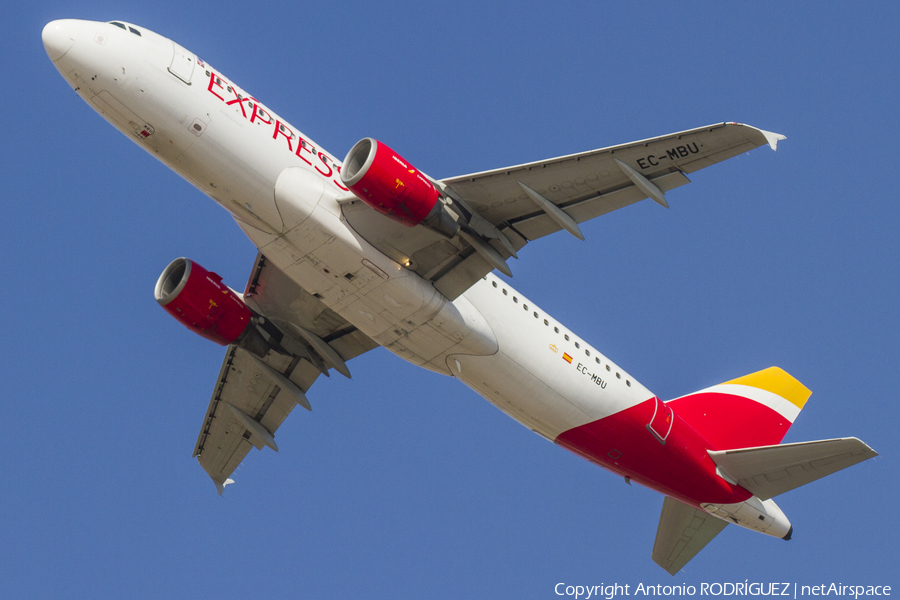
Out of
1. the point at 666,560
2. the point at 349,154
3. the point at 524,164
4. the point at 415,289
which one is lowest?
the point at 666,560

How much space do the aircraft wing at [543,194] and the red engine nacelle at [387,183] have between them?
1053mm

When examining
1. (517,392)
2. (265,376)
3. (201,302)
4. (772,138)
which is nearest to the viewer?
(772,138)

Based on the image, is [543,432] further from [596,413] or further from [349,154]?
[349,154]

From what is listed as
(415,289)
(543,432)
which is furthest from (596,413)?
(415,289)

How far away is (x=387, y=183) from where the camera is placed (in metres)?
21.1

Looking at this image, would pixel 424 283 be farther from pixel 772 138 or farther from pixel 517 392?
pixel 772 138

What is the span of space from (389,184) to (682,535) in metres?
16.6

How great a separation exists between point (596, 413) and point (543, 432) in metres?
1.74

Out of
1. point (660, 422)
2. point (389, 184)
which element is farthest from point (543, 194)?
point (660, 422)

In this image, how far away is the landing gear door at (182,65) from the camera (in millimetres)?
21453

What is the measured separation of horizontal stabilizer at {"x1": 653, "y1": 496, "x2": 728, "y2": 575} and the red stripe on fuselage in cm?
184

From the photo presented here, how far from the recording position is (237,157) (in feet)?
71.5

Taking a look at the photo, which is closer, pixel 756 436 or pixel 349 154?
pixel 349 154

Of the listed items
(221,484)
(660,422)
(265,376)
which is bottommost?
(221,484)
